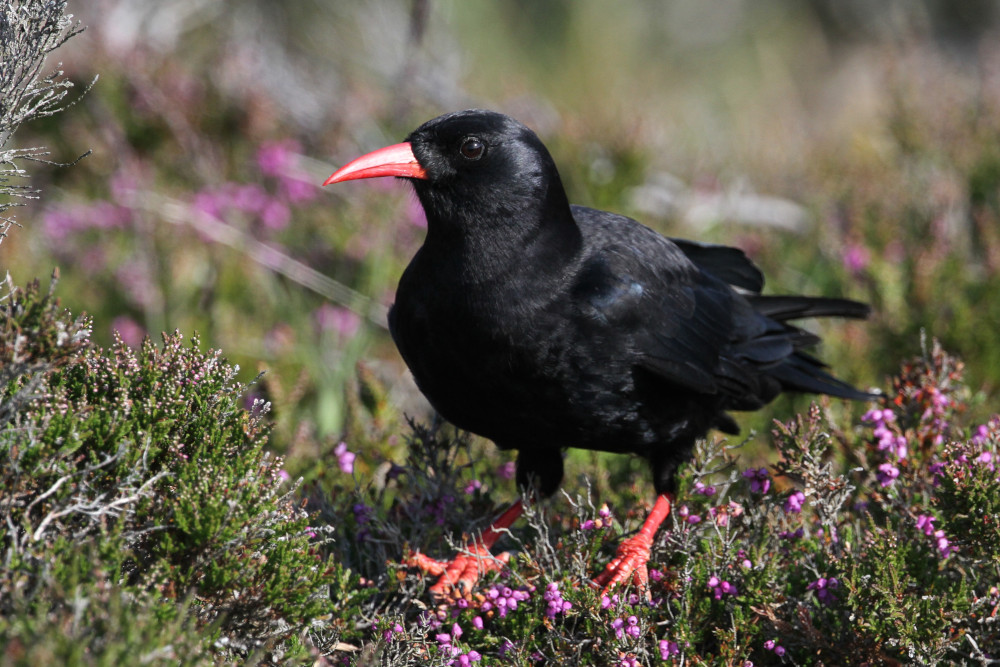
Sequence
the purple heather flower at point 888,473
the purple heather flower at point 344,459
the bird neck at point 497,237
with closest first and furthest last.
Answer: the bird neck at point 497,237 < the purple heather flower at point 888,473 < the purple heather flower at point 344,459

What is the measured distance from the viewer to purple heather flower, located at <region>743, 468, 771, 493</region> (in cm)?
321

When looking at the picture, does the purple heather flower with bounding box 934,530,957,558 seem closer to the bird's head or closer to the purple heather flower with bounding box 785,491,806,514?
the purple heather flower with bounding box 785,491,806,514

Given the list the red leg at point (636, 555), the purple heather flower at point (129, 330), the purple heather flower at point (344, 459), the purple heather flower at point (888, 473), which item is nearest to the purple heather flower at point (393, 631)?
the red leg at point (636, 555)

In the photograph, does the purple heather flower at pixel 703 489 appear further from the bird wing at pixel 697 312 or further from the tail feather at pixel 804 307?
the tail feather at pixel 804 307

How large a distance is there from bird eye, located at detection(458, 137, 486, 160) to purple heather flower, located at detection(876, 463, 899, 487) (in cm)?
188

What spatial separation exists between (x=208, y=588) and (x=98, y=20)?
701 centimetres

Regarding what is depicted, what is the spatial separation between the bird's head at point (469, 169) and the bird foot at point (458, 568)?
1.18 meters

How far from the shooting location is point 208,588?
2.43 m

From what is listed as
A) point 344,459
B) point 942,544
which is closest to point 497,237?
point 344,459

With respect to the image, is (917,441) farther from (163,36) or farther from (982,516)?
(163,36)

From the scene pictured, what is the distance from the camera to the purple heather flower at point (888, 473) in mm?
3340

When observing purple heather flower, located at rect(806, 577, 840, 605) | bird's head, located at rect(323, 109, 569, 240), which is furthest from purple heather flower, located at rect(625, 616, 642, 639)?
bird's head, located at rect(323, 109, 569, 240)

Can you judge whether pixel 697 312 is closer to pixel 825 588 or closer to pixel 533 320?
pixel 533 320

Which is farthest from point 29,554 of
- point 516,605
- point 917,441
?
point 917,441
